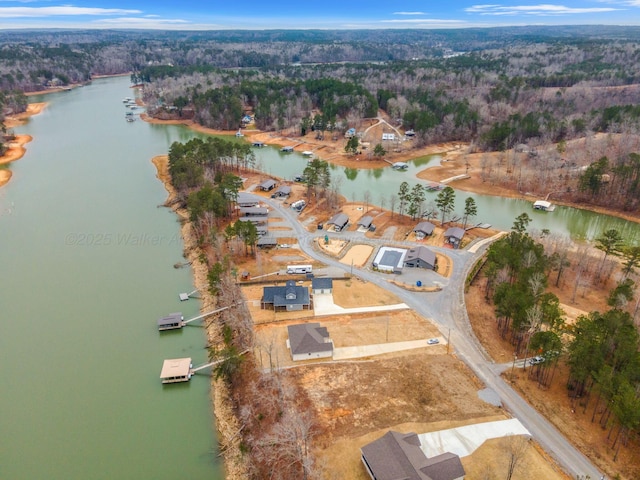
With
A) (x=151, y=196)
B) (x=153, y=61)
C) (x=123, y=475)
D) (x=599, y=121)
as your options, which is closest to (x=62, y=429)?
(x=123, y=475)

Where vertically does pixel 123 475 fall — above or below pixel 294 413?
below

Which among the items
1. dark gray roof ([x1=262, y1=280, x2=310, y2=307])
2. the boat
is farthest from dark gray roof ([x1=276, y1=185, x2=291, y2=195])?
the boat

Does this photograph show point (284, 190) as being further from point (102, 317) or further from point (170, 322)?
point (102, 317)

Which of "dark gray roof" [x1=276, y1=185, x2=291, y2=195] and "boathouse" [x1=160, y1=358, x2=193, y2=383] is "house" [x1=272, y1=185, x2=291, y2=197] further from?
"boathouse" [x1=160, y1=358, x2=193, y2=383]

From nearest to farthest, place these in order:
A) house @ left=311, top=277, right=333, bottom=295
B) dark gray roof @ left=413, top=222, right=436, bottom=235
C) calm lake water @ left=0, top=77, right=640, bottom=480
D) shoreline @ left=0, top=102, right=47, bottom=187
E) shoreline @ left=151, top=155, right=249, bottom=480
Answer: shoreline @ left=151, top=155, right=249, bottom=480 → calm lake water @ left=0, top=77, right=640, bottom=480 → house @ left=311, top=277, right=333, bottom=295 → dark gray roof @ left=413, top=222, right=436, bottom=235 → shoreline @ left=0, top=102, right=47, bottom=187

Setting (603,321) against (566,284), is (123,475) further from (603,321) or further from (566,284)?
(566,284)

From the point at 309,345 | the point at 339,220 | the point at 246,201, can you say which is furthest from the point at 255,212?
the point at 309,345

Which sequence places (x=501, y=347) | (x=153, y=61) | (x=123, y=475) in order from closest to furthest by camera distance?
(x=123, y=475)
(x=501, y=347)
(x=153, y=61)
